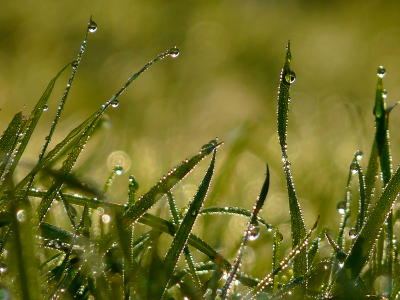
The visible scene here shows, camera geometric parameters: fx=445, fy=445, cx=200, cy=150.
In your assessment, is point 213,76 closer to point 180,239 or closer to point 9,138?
point 9,138

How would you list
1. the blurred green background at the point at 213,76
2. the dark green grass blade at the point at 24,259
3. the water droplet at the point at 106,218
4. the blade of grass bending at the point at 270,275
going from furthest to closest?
the blurred green background at the point at 213,76
the water droplet at the point at 106,218
the blade of grass bending at the point at 270,275
the dark green grass blade at the point at 24,259

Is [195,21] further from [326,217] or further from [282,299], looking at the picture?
[282,299]

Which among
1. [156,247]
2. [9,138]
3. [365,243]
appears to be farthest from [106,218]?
[365,243]

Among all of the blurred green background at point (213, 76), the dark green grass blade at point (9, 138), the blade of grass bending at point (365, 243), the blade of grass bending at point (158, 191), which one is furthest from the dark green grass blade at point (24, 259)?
the blurred green background at point (213, 76)

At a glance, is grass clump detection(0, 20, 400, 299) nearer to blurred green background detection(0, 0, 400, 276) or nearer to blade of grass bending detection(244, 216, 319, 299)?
blade of grass bending detection(244, 216, 319, 299)

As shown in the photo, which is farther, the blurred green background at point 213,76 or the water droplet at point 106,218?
the blurred green background at point 213,76

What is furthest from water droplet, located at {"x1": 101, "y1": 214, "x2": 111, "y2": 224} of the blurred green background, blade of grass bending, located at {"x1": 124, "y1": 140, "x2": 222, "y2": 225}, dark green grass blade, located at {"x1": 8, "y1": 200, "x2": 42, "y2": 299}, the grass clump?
the blurred green background

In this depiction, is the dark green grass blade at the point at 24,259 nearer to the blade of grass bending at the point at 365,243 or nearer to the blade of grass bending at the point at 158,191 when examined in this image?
the blade of grass bending at the point at 158,191
